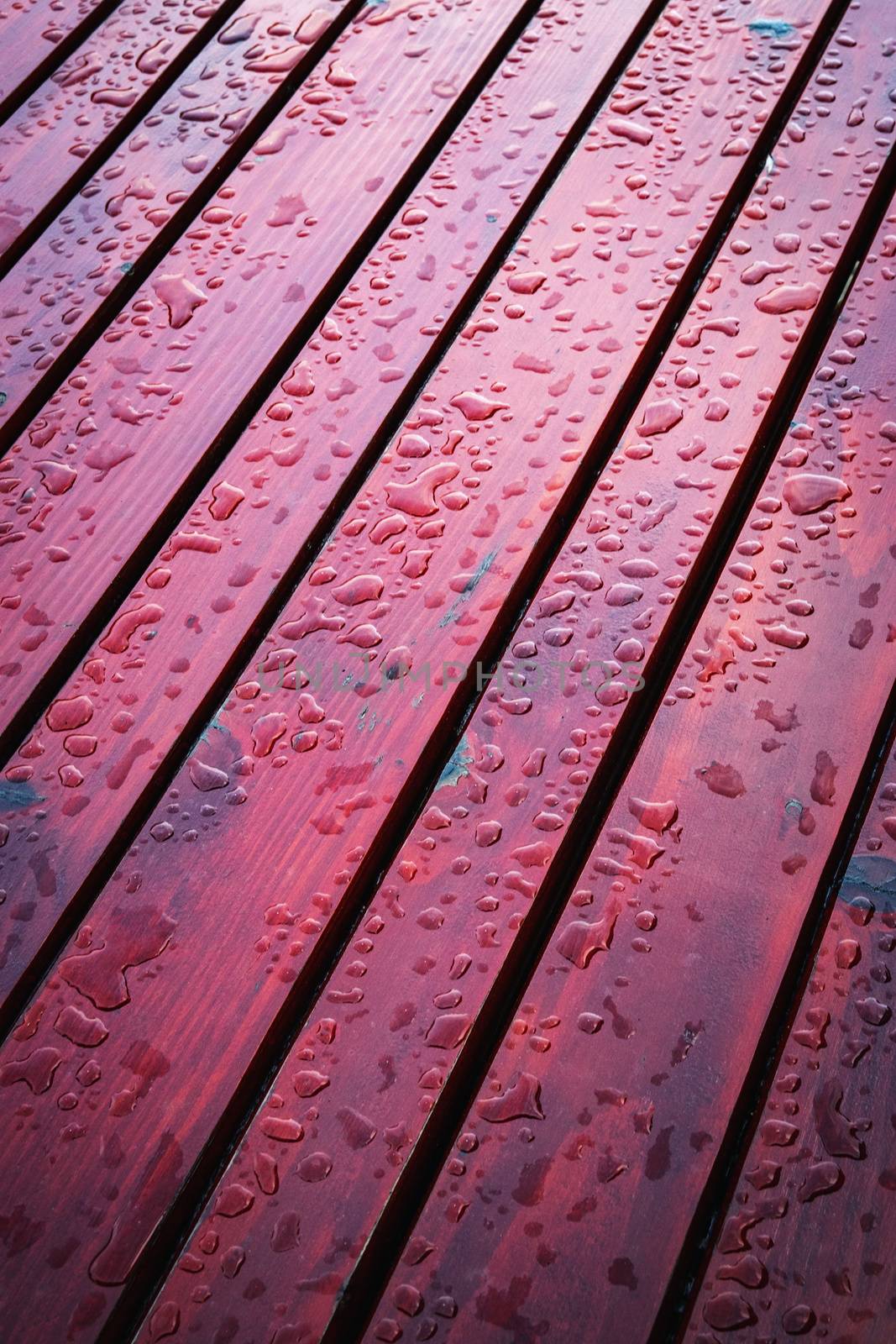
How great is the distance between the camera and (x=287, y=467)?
3.03 ft

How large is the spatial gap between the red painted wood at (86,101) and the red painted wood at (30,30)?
3cm

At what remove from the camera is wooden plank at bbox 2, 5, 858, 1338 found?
0.69 m

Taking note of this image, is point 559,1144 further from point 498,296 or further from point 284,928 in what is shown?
point 498,296

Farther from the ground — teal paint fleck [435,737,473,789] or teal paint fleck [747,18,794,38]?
teal paint fleck [747,18,794,38]

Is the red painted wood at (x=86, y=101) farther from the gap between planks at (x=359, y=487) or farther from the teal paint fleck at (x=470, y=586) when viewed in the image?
the teal paint fleck at (x=470, y=586)

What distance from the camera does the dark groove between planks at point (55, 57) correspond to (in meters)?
1.20

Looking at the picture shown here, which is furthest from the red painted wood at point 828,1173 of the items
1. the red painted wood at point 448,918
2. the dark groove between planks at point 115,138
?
the dark groove between planks at point 115,138

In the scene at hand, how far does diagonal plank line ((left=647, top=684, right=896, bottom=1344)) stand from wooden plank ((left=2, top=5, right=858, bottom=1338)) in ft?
1.01


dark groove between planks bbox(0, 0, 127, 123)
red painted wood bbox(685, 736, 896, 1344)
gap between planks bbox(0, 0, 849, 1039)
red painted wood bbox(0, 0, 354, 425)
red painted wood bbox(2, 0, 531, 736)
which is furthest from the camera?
dark groove between planks bbox(0, 0, 127, 123)

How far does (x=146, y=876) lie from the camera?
0.77 m

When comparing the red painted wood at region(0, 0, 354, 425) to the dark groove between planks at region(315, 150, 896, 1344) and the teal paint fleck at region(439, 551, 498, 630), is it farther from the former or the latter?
the dark groove between planks at region(315, 150, 896, 1344)

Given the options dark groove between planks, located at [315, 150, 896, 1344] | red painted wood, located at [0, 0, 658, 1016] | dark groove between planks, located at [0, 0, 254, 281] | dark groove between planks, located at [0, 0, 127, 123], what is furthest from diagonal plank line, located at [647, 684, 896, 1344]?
dark groove between planks, located at [0, 0, 127, 123]

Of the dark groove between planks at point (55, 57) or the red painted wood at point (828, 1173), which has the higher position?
the dark groove between planks at point (55, 57)

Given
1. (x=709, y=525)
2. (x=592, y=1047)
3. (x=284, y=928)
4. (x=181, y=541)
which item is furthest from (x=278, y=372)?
(x=592, y=1047)
